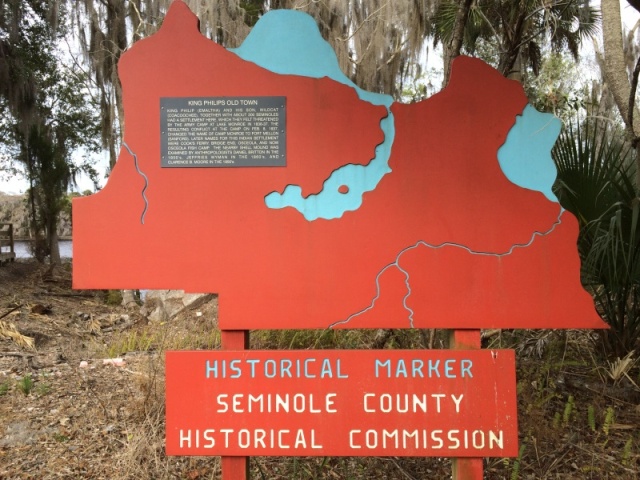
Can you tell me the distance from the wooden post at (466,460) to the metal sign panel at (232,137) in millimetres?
1357

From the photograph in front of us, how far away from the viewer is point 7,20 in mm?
12352

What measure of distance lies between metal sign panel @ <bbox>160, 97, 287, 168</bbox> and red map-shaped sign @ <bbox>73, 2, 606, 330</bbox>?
3 centimetres

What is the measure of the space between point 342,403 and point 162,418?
5.79 feet

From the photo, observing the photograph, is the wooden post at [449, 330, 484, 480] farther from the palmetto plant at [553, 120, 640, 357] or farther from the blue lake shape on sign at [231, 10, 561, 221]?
the palmetto plant at [553, 120, 640, 357]

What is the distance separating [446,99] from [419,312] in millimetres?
1185

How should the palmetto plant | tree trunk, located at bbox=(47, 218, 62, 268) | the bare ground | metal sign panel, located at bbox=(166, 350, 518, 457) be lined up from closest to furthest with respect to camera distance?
metal sign panel, located at bbox=(166, 350, 518, 457) < the bare ground < the palmetto plant < tree trunk, located at bbox=(47, 218, 62, 268)

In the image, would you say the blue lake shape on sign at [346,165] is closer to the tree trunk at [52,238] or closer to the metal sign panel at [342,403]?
the metal sign panel at [342,403]

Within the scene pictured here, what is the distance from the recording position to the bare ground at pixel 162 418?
350 centimetres

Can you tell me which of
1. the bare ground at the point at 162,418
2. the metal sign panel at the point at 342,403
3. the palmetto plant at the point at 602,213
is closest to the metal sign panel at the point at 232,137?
the metal sign panel at the point at 342,403

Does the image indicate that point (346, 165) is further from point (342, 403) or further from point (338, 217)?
point (342, 403)

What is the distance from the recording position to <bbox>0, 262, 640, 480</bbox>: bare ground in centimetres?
350

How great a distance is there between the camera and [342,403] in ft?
9.41

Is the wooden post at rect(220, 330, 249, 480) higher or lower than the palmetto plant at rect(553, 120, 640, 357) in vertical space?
lower

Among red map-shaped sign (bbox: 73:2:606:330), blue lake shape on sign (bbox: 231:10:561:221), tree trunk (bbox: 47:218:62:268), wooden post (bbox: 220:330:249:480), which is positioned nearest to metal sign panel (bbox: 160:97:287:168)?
red map-shaped sign (bbox: 73:2:606:330)
